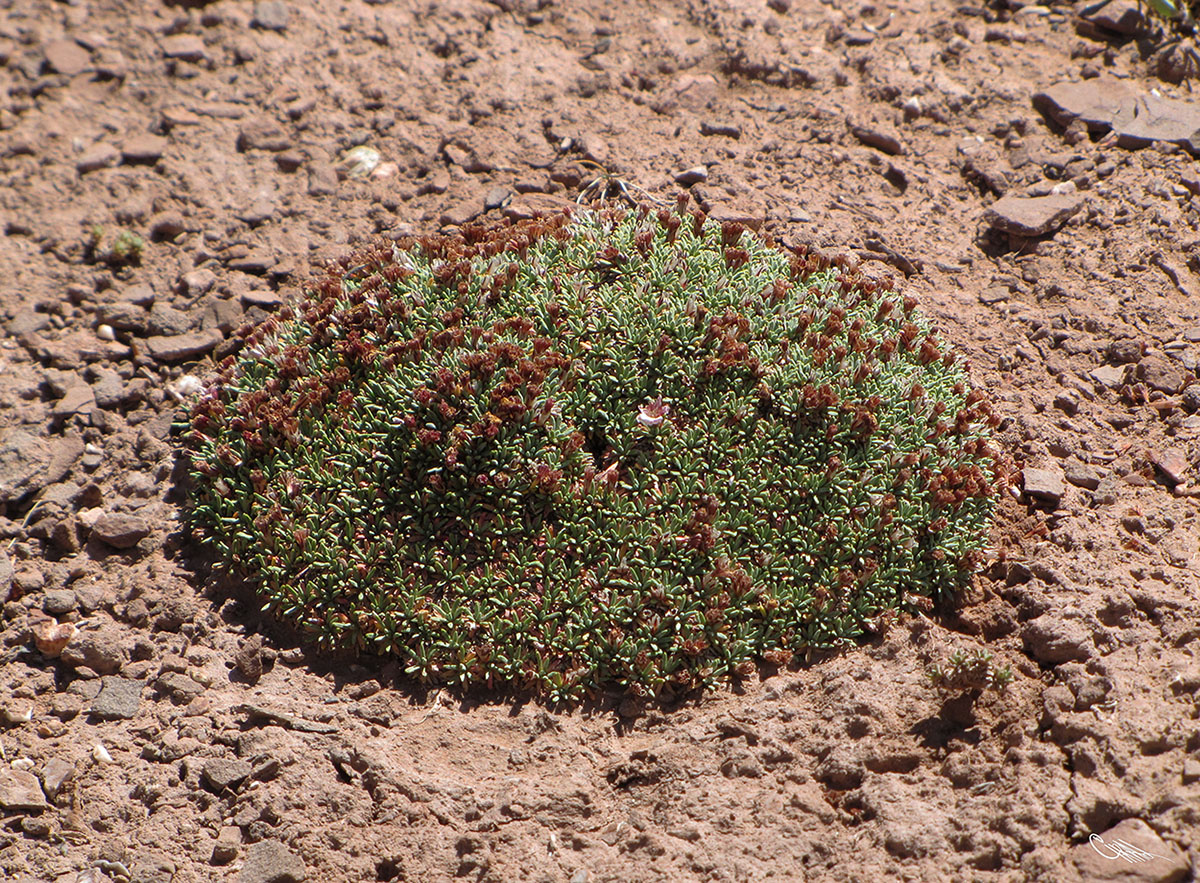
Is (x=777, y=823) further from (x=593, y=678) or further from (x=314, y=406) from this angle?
(x=314, y=406)

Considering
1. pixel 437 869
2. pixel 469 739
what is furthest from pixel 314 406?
pixel 437 869

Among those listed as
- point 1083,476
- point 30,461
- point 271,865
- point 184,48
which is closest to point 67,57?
point 184,48

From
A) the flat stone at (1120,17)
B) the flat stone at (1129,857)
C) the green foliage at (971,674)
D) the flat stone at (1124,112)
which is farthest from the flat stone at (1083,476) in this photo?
the flat stone at (1120,17)

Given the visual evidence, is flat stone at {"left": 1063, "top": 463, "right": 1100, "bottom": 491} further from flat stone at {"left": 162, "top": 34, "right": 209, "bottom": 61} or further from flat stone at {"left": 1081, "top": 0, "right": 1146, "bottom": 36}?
flat stone at {"left": 162, "top": 34, "right": 209, "bottom": 61}

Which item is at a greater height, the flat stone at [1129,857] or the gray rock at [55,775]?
the flat stone at [1129,857]
